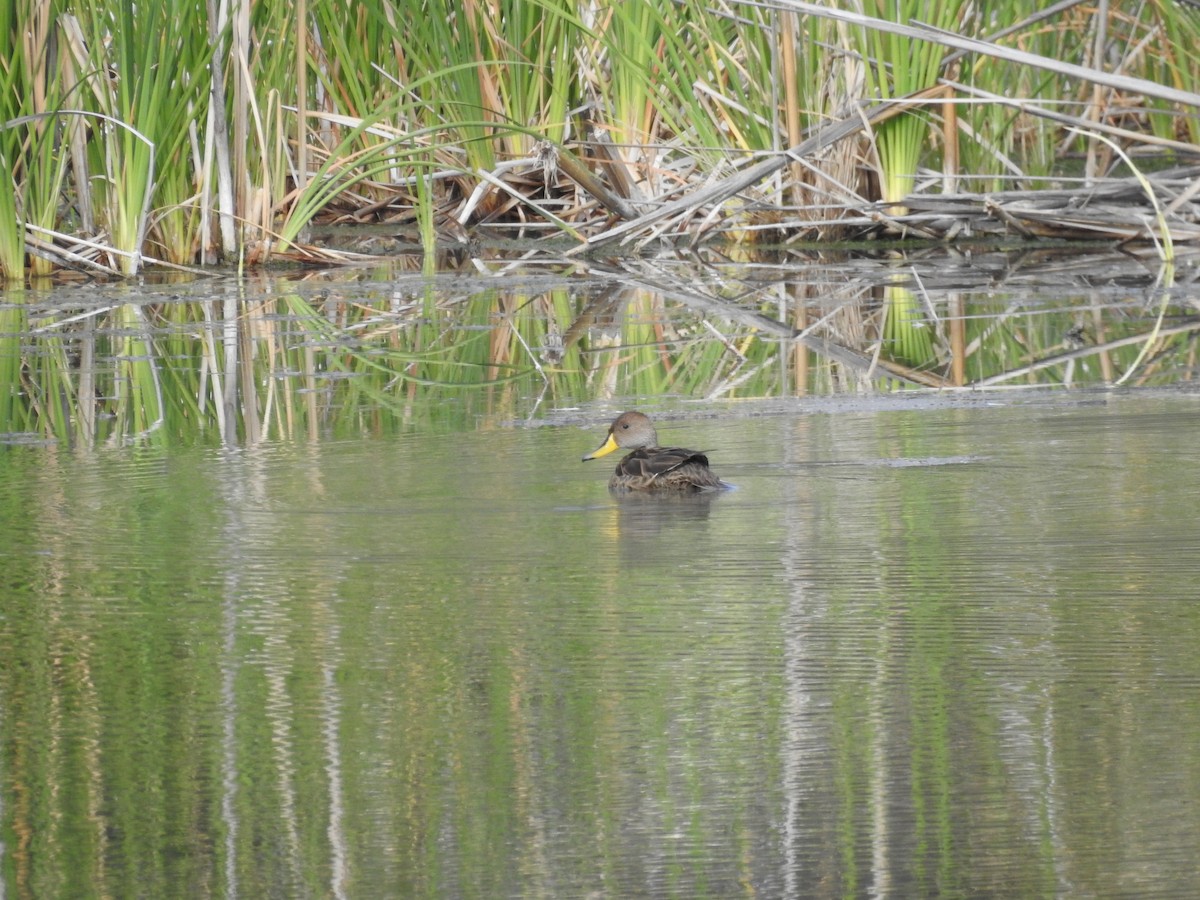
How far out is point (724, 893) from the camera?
2633 mm

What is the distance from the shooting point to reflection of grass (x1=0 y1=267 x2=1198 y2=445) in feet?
22.5

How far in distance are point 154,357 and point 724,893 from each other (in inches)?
236

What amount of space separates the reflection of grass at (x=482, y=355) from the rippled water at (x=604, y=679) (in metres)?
1.28

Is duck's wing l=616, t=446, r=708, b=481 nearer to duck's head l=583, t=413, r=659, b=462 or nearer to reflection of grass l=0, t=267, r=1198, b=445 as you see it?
duck's head l=583, t=413, r=659, b=462

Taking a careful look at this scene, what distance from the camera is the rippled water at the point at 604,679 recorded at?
109 inches

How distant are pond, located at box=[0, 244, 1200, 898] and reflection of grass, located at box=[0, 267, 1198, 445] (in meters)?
0.48

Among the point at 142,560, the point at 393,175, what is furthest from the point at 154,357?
the point at 393,175

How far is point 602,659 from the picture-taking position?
11.9ft

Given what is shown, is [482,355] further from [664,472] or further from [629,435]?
[664,472]

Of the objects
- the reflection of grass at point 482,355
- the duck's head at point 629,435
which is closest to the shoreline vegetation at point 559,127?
the reflection of grass at point 482,355

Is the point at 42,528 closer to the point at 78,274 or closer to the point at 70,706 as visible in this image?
the point at 70,706

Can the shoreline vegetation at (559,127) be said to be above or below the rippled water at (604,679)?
above

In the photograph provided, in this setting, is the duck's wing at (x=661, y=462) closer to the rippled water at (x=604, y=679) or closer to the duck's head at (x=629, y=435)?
the rippled water at (x=604, y=679)

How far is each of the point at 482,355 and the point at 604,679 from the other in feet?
15.6
